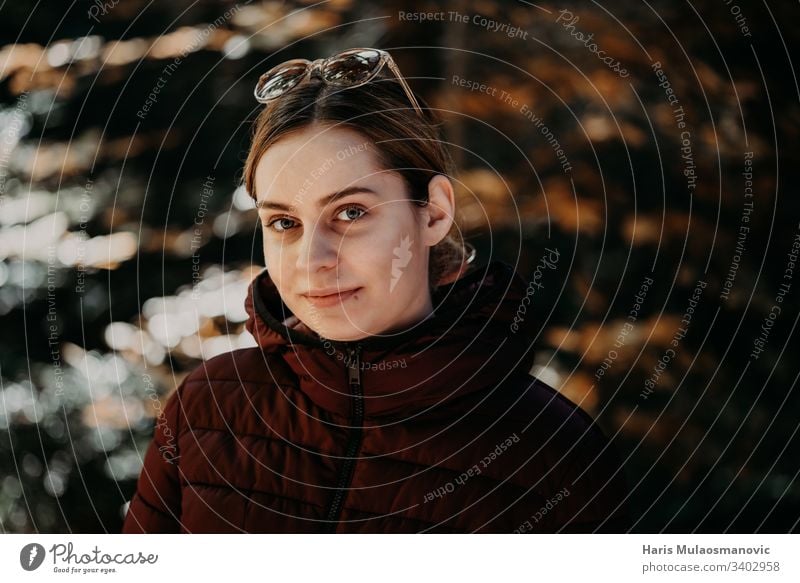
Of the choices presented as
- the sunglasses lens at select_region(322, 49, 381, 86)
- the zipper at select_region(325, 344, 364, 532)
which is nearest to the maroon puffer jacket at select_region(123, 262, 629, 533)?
the zipper at select_region(325, 344, 364, 532)

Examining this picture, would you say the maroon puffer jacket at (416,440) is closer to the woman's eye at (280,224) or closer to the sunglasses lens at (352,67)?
the woman's eye at (280,224)

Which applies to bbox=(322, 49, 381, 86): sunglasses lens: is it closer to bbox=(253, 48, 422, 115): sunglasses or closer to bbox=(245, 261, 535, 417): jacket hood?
bbox=(253, 48, 422, 115): sunglasses

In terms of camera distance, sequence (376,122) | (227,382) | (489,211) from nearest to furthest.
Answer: (376,122), (227,382), (489,211)

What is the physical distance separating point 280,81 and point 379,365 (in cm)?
38

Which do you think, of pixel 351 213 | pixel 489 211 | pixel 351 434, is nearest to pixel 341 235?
pixel 351 213

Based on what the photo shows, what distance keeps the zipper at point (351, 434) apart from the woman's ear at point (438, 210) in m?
0.16

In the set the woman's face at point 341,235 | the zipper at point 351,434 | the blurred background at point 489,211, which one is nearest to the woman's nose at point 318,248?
the woman's face at point 341,235

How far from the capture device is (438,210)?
0.97 meters

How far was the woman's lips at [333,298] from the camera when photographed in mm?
958

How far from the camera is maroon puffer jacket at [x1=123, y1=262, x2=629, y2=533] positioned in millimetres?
935

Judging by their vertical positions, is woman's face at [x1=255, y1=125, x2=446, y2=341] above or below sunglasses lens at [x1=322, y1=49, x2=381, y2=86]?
below

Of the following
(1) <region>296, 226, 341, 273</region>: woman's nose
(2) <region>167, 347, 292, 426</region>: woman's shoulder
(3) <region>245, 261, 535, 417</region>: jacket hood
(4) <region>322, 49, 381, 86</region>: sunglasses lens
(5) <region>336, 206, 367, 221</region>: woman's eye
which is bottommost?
(2) <region>167, 347, 292, 426</region>: woman's shoulder

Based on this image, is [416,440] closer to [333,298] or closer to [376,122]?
[333,298]
